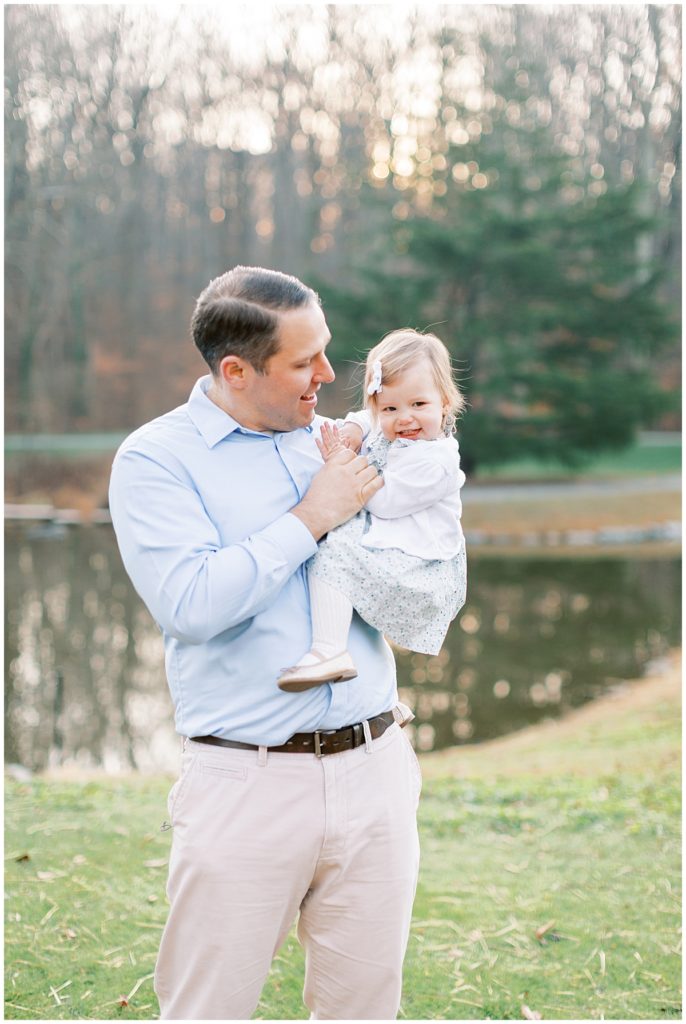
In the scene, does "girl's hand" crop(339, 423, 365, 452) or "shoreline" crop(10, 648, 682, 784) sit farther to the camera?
"shoreline" crop(10, 648, 682, 784)

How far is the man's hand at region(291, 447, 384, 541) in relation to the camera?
6.89 ft

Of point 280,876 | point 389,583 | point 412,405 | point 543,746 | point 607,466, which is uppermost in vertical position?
point 412,405

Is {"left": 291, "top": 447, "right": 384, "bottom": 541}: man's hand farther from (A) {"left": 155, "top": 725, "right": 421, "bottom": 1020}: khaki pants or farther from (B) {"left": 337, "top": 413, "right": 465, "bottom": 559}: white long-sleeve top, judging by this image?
(A) {"left": 155, "top": 725, "right": 421, "bottom": 1020}: khaki pants

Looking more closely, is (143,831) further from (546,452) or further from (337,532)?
(546,452)

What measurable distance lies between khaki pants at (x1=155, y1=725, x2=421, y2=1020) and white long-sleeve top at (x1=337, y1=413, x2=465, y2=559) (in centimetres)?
44

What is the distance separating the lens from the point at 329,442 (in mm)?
2301

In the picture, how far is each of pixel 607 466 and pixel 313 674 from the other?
22.2m

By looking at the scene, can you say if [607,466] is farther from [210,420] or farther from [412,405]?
[210,420]

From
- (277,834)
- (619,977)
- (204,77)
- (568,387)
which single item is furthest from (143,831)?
(204,77)

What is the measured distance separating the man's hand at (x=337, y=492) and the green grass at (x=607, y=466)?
19452mm

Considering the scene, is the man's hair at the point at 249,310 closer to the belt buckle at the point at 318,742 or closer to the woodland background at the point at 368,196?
the belt buckle at the point at 318,742

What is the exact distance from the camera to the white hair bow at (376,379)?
8.02 ft

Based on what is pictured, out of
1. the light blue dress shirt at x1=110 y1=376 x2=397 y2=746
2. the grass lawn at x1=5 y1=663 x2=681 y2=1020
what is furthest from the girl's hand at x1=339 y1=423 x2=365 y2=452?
the grass lawn at x1=5 y1=663 x2=681 y2=1020

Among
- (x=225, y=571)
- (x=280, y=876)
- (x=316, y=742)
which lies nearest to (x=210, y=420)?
(x=225, y=571)
